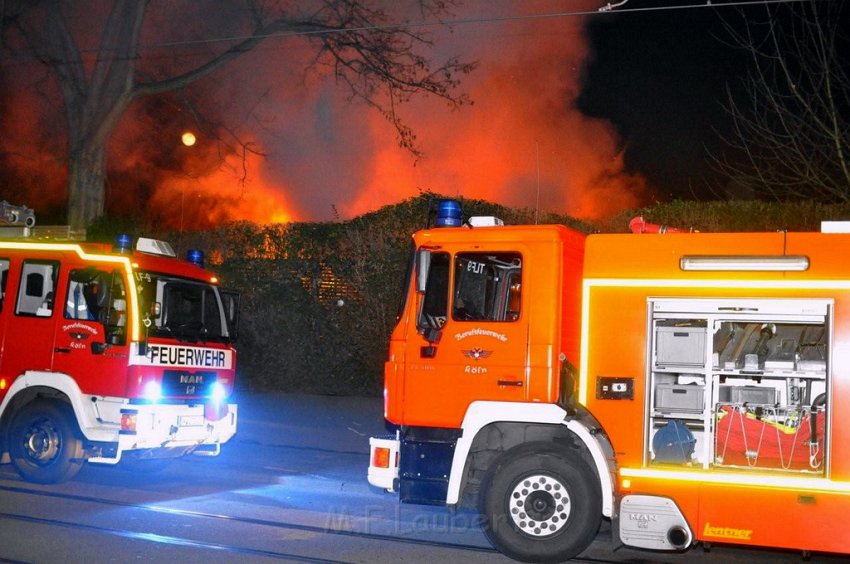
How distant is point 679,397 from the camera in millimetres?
7523

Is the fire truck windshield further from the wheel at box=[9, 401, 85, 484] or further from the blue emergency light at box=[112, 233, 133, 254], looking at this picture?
the wheel at box=[9, 401, 85, 484]

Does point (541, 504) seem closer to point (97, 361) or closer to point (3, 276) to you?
point (97, 361)

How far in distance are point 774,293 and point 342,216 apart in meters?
16.2

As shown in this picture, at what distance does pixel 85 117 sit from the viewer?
2019 cm

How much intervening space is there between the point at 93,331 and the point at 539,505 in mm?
5314

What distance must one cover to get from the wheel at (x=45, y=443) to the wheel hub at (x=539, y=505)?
504 cm

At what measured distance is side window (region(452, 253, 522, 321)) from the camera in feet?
25.8

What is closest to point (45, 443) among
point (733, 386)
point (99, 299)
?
point (99, 299)

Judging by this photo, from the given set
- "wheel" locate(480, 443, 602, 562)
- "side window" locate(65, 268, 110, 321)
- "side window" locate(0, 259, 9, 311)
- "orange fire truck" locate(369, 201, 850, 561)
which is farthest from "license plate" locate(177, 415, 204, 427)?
"wheel" locate(480, 443, 602, 562)

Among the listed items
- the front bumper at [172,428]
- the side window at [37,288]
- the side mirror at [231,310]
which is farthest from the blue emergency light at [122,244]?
the front bumper at [172,428]

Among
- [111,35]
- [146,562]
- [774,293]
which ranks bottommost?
[146,562]

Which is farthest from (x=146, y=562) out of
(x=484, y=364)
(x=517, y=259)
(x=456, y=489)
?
(x=517, y=259)

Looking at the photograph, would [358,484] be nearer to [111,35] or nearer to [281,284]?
[281,284]

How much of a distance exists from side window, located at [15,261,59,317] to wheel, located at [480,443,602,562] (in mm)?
5645
